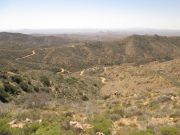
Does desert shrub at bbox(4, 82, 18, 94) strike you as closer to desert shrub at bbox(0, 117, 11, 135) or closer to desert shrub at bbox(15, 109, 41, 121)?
desert shrub at bbox(15, 109, 41, 121)

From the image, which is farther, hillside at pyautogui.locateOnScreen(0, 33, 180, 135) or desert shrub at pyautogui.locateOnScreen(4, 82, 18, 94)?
desert shrub at pyautogui.locateOnScreen(4, 82, 18, 94)

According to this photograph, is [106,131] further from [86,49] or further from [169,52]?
[169,52]

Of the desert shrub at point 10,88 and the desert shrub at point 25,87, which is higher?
the desert shrub at point 10,88

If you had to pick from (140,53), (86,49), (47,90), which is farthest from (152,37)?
(47,90)

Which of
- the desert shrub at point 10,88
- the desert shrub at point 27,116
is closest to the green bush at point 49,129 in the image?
the desert shrub at point 27,116

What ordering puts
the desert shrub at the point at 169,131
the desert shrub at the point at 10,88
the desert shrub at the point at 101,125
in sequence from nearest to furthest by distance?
the desert shrub at the point at 169,131, the desert shrub at the point at 101,125, the desert shrub at the point at 10,88

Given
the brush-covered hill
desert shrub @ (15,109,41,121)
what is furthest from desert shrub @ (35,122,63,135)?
the brush-covered hill

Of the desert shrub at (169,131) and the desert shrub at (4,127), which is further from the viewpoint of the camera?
the desert shrub at (4,127)

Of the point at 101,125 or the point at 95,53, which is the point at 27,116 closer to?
the point at 101,125

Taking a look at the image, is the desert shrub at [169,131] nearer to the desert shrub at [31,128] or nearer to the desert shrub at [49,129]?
the desert shrub at [49,129]

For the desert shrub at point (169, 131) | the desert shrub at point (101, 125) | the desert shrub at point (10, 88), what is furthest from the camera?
the desert shrub at point (10, 88)

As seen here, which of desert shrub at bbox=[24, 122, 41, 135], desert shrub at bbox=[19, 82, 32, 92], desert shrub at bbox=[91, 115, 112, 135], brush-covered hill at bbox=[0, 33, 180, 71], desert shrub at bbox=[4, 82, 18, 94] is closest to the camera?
desert shrub at bbox=[91, 115, 112, 135]

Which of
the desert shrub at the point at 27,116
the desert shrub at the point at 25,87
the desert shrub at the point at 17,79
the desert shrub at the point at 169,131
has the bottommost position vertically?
the desert shrub at the point at 25,87
